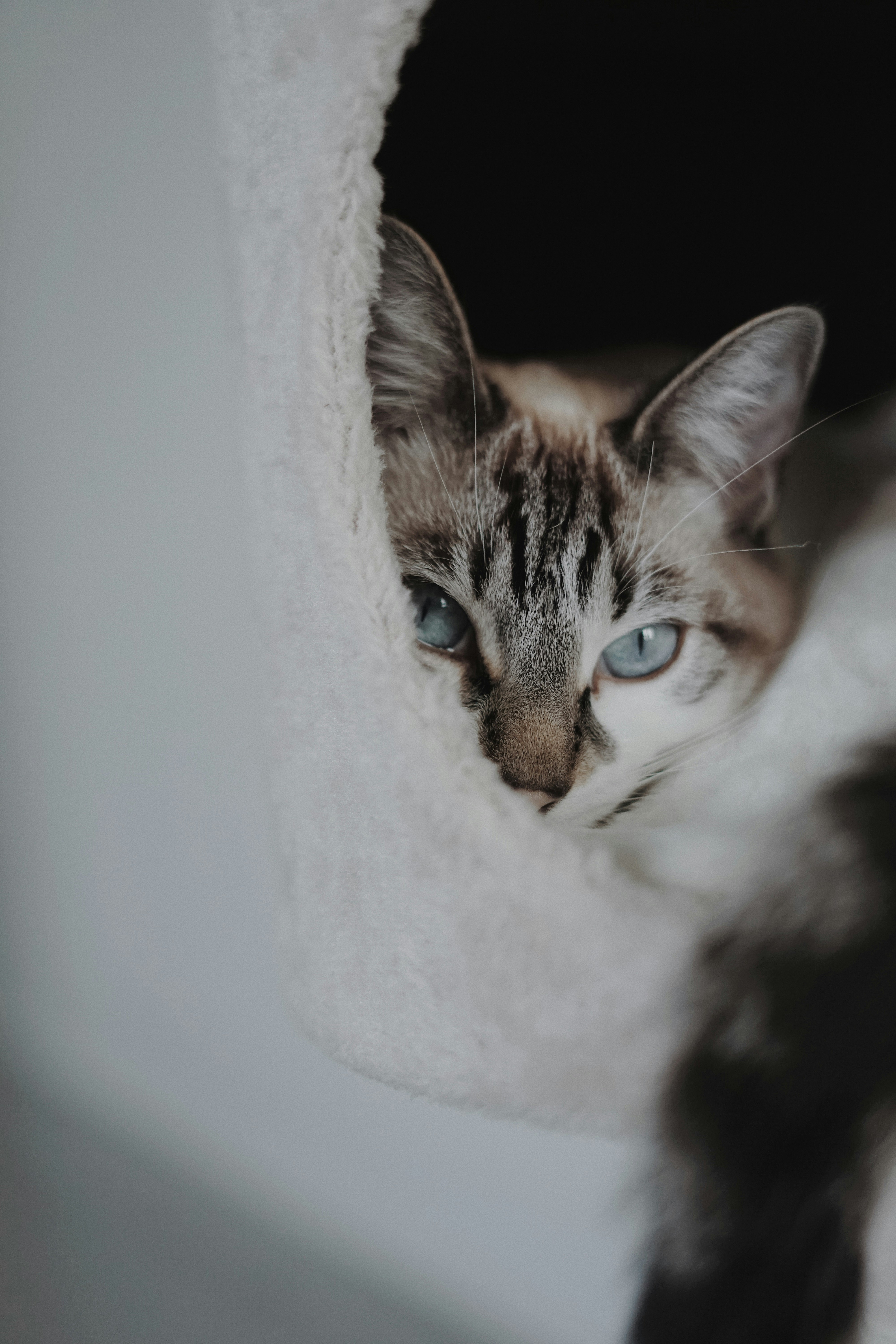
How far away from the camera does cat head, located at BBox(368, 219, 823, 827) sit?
0.61 m

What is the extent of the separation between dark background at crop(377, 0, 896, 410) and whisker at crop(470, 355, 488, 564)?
237 millimetres

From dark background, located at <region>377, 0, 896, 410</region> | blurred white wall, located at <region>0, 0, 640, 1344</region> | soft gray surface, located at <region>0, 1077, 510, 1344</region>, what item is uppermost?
dark background, located at <region>377, 0, 896, 410</region>

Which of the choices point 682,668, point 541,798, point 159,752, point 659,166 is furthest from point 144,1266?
point 659,166

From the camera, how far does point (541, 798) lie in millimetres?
592

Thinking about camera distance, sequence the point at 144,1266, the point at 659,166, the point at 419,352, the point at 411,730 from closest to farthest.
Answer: the point at 411,730, the point at 419,352, the point at 659,166, the point at 144,1266

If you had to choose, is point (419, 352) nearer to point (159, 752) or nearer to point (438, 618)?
point (438, 618)

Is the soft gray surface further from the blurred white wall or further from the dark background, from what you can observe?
the dark background

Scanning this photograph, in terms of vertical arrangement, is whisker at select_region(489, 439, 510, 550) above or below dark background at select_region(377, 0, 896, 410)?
below

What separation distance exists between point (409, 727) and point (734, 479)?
0.36 metres

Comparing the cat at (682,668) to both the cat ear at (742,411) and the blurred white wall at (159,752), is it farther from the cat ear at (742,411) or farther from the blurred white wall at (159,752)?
the blurred white wall at (159,752)

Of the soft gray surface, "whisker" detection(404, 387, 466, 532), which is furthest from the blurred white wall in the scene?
"whisker" detection(404, 387, 466, 532)

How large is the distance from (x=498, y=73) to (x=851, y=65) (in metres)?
0.32

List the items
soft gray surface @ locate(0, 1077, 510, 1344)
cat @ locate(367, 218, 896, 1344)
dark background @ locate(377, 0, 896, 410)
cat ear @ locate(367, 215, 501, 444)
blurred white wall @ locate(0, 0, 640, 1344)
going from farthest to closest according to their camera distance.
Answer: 1. soft gray surface @ locate(0, 1077, 510, 1344)
2. blurred white wall @ locate(0, 0, 640, 1344)
3. dark background @ locate(377, 0, 896, 410)
4. cat ear @ locate(367, 215, 501, 444)
5. cat @ locate(367, 218, 896, 1344)

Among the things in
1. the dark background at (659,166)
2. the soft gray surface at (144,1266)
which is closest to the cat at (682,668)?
the dark background at (659,166)
